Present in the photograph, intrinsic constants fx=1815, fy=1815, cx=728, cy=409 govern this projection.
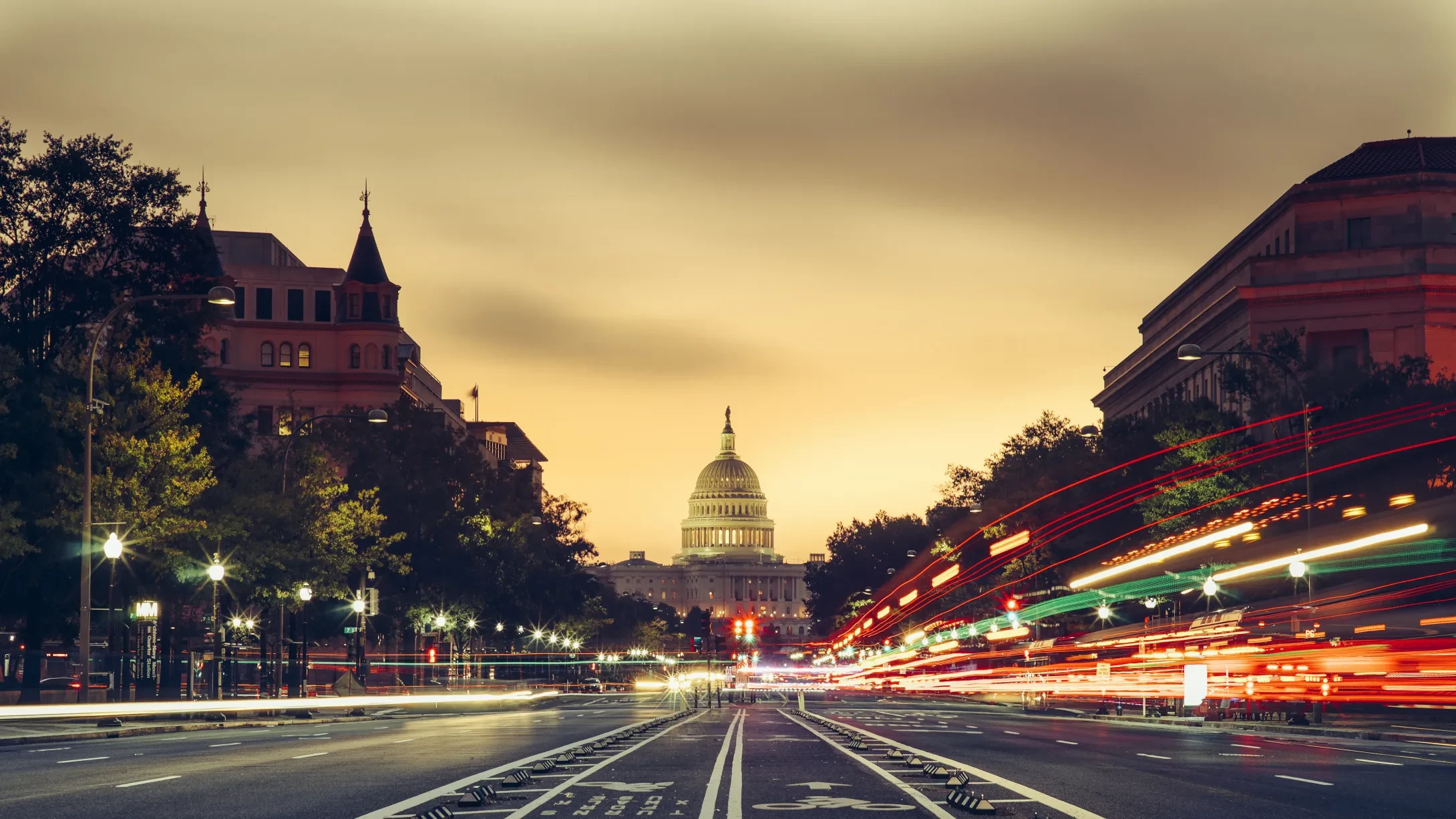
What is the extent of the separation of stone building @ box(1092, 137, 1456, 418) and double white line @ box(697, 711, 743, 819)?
7572cm

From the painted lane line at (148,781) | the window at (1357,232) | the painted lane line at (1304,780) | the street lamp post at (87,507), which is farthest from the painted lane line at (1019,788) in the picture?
the window at (1357,232)

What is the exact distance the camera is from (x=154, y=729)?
Answer: 41969mm

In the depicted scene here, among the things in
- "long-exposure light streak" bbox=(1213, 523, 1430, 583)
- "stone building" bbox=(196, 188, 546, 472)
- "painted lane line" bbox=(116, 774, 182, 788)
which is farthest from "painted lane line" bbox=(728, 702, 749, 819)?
"stone building" bbox=(196, 188, 546, 472)

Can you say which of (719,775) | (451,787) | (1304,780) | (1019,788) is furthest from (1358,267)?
(451,787)

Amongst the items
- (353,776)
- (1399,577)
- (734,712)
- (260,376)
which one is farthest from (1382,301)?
(353,776)

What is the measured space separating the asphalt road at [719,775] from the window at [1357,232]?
7375cm

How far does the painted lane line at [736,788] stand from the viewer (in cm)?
1768

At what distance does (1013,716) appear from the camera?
6378 centimetres

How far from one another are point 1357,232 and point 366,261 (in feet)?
235

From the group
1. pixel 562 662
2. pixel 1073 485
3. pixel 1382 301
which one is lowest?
pixel 562 662

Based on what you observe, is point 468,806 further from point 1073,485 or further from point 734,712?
point 1073,485

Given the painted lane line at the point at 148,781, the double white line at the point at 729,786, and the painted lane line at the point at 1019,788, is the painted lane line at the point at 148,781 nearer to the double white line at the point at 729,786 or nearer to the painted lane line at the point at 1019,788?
the double white line at the point at 729,786

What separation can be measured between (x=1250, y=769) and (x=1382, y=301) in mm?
84499

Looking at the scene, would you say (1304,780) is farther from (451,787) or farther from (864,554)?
(864,554)
